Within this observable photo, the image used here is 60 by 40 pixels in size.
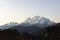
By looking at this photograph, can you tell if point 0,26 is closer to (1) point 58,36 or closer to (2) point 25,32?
(2) point 25,32

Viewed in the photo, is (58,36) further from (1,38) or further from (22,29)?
(1,38)

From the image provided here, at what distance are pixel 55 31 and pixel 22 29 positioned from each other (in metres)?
0.65

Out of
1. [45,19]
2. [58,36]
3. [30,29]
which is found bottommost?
[58,36]

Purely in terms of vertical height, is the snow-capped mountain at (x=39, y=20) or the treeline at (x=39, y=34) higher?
the snow-capped mountain at (x=39, y=20)

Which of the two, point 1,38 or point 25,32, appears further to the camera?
point 1,38

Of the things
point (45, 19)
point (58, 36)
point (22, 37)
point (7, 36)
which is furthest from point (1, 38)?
point (58, 36)

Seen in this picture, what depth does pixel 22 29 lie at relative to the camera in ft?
8.61

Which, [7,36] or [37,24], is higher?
[37,24]

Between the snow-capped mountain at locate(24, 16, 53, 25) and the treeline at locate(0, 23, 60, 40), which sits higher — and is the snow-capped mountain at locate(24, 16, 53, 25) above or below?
above

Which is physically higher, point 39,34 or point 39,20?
point 39,20

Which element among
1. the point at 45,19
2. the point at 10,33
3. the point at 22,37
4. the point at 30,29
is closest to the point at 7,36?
the point at 10,33

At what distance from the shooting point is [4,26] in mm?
2750

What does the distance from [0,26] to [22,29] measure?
491 mm

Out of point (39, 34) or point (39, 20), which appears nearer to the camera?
point (39, 34)
